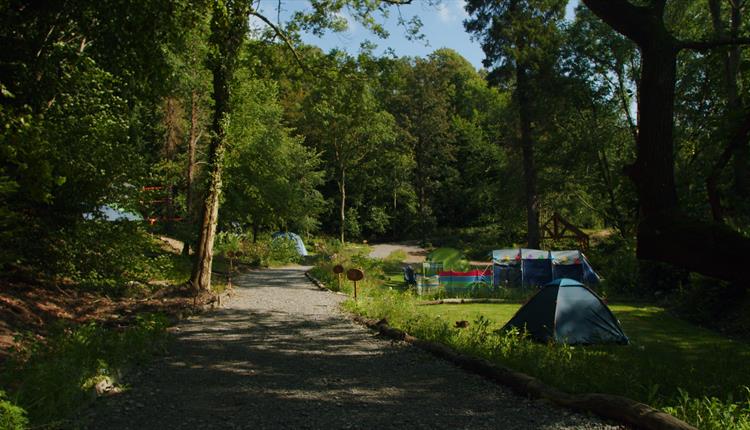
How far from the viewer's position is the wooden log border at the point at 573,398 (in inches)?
161

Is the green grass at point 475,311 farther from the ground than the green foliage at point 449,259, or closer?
closer

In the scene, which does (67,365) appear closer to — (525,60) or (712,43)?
(712,43)

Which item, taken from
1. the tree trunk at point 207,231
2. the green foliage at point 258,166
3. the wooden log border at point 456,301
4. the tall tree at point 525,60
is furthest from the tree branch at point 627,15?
the tall tree at point 525,60

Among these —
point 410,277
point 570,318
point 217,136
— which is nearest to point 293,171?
point 410,277

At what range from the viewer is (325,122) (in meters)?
26.1

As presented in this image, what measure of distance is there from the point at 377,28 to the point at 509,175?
24.9m

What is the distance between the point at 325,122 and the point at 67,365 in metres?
21.9

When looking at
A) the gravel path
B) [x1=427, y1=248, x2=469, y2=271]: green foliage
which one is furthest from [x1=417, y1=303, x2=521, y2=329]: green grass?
[x1=427, y1=248, x2=469, y2=271]: green foliage

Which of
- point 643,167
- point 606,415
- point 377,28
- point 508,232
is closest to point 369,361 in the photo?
point 606,415

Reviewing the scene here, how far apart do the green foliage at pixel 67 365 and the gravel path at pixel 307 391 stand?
0.75ft

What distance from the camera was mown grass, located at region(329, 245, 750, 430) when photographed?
15.6 feet

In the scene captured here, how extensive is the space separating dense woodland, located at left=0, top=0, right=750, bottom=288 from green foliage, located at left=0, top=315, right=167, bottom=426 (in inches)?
67.8

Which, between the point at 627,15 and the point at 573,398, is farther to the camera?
the point at 627,15

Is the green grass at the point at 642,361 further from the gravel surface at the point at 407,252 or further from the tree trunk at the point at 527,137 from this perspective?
the gravel surface at the point at 407,252
